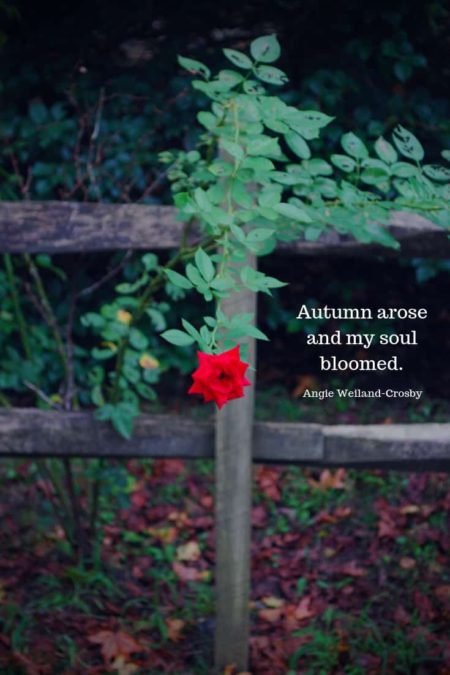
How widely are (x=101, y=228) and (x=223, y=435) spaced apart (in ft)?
2.13

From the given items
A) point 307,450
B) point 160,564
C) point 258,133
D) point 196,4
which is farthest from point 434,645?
point 196,4

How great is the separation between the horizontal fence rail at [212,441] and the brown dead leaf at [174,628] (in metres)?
0.60

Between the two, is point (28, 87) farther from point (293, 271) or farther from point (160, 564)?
point (160, 564)

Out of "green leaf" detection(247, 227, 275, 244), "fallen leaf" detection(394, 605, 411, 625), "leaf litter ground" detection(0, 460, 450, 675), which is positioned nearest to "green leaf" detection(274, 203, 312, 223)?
"green leaf" detection(247, 227, 275, 244)

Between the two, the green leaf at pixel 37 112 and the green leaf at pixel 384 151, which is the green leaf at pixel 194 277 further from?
the green leaf at pixel 37 112

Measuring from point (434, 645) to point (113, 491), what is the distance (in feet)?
4.46

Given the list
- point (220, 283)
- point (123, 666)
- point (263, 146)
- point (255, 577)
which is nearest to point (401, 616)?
point (255, 577)

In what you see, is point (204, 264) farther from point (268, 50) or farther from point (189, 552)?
point (189, 552)

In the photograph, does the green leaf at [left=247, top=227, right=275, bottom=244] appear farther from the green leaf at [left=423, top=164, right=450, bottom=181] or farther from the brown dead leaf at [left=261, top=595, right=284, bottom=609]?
the brown dead leaf at [left=261, top=595, right=284, bottom=609]

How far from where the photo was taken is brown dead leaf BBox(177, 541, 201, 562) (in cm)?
316

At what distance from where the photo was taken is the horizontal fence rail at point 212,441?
8.05 ft

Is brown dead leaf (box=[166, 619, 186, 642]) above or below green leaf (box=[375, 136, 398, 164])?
below

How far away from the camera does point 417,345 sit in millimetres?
4238

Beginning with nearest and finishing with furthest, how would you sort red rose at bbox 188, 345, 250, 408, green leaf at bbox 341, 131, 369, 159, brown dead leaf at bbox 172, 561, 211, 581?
red rose at bbox 188, 345, 250, 408
green leaf at bbox 341, 131, 369, 159
brown dead leaf at bbox 172, 561, 211, 581
